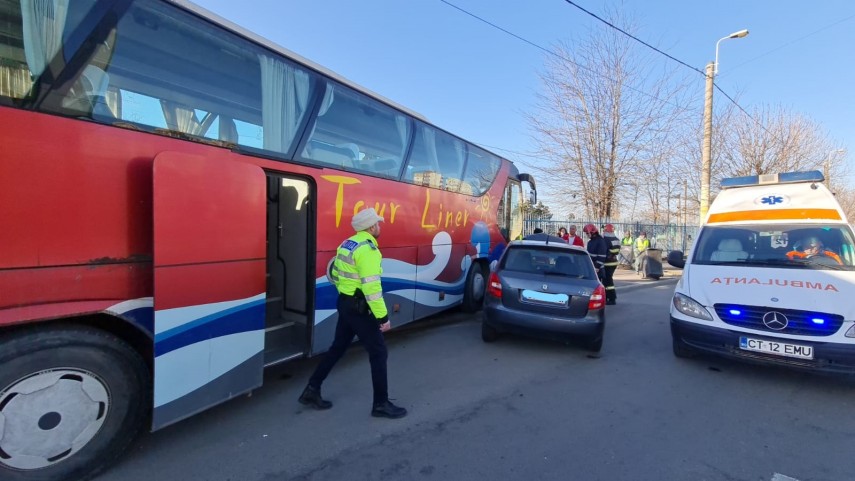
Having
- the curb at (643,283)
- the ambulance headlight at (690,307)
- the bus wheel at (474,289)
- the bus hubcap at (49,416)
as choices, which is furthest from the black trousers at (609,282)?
the bus hubcap at (49,416)

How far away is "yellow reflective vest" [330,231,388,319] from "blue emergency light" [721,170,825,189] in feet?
19.6

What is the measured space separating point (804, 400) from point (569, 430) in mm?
2759

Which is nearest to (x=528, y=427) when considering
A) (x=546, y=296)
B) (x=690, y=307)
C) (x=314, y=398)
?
(x=314, y=398)

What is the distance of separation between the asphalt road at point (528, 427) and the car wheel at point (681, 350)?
0.11 meters

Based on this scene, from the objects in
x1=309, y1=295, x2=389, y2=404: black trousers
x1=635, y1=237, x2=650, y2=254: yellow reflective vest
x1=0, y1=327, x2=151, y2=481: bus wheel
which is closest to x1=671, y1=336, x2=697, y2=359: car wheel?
x1=309, y1=295, x2=389, y2=404: black trousers

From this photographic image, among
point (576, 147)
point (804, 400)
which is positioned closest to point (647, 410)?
point (804, 400)

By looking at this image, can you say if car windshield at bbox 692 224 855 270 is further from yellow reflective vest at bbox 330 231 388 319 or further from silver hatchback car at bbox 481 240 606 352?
yellow reflective vest at bbox 330 231 388 319

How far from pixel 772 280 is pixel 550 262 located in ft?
8.13

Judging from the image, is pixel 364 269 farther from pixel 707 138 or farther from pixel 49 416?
pixel 707 138

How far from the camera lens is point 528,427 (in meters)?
3.49

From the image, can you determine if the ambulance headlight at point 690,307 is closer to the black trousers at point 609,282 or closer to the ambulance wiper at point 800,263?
the ambulance wiper at point 800,263

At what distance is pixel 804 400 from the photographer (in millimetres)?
4117

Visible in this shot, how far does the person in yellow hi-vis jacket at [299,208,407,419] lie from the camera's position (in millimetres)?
3377

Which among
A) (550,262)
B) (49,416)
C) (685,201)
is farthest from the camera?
(685,201)
